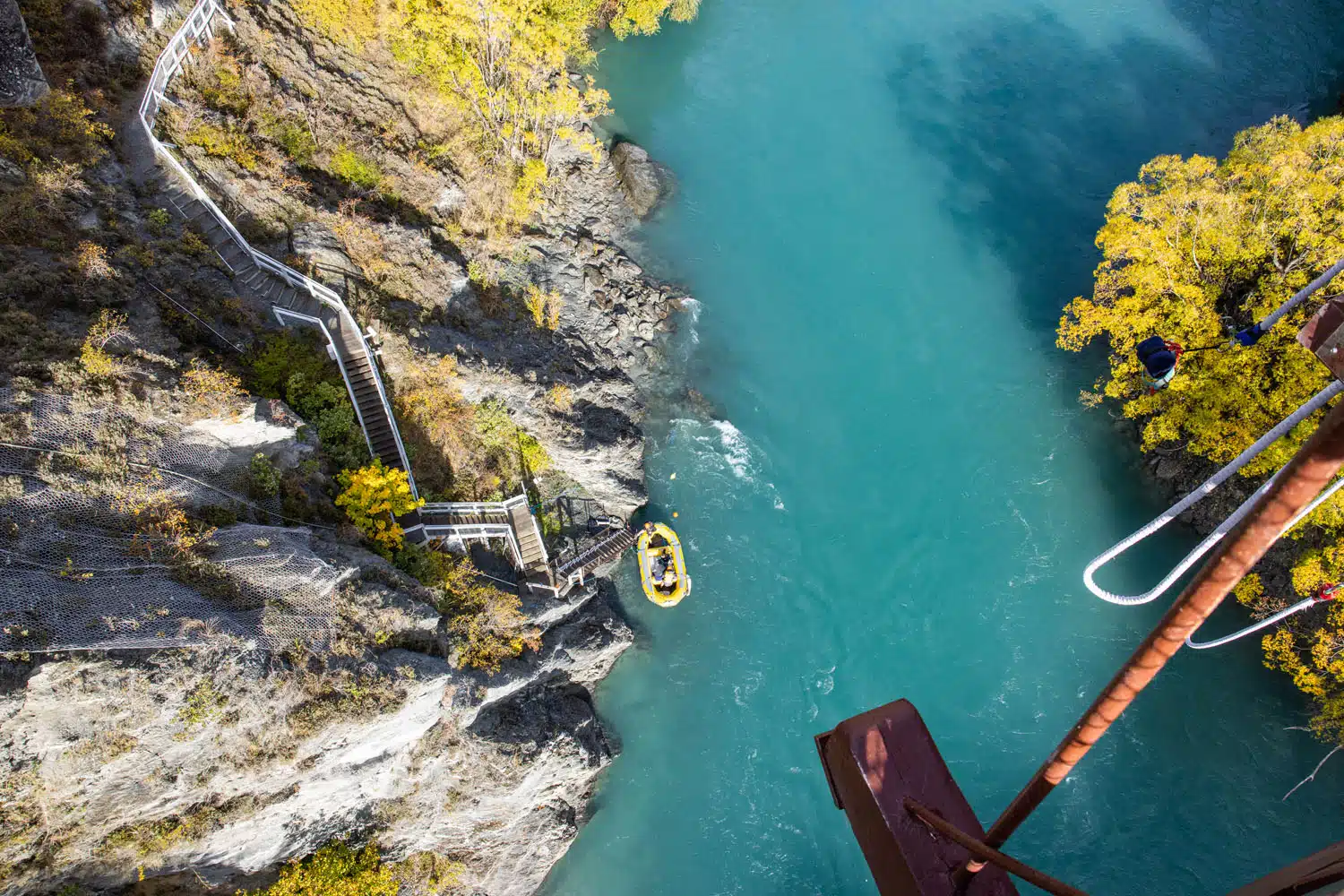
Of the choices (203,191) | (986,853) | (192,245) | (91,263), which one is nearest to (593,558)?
(192,245)

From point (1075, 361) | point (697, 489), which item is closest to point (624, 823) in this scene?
point (697, 489)

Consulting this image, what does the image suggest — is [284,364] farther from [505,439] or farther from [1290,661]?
[1290,661]

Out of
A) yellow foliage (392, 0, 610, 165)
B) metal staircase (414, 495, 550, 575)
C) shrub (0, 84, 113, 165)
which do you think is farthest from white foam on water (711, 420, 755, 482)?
shrub (0, 84, 113, 165)

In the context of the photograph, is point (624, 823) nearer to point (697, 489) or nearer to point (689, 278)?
point (697, 489)

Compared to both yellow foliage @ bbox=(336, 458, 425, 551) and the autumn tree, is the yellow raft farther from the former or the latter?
the autumn tree

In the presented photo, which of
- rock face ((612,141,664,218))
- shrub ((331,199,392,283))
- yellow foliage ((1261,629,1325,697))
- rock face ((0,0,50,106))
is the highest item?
rock face ((612,141,664,218))

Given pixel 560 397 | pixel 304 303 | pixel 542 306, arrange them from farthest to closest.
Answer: pixel 542 306 → pixel 560 397 → pixel 304 303
